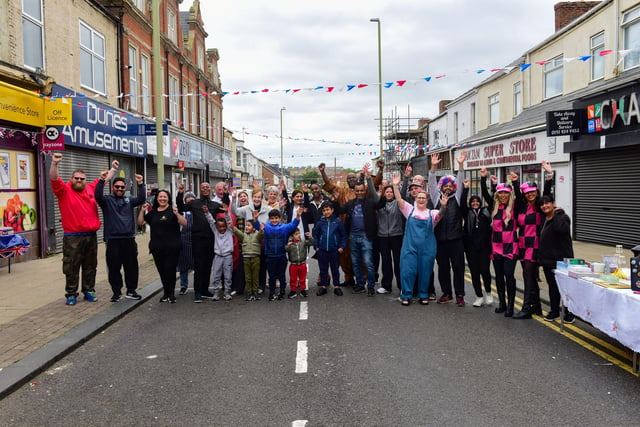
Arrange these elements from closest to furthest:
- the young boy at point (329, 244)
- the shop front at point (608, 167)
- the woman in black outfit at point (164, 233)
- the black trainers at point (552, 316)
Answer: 1. the black trainers at point (552, 316)
2. the woman in black outfit at point (164, 233)
3. the young boy at point (329, 244)
4. the shop front at point (608, 167)

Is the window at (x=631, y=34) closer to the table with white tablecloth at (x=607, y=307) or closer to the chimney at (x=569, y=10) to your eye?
the chimney at (x=569, y=10)

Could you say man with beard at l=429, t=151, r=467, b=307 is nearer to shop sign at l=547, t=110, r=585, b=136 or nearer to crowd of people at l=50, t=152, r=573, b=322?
crowd of people at l=50, t=152, r=573, b=322

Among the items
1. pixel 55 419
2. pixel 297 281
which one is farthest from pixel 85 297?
pixel 55 419

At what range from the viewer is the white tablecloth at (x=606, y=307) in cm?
471

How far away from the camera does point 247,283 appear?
8562mm

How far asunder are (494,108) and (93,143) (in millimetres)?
18396

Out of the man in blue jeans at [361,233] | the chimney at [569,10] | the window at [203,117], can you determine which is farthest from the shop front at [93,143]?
the chimney at [569,10]

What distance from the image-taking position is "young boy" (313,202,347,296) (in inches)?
352

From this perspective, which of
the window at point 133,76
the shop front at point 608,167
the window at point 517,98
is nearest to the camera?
the shop front at point 608,167

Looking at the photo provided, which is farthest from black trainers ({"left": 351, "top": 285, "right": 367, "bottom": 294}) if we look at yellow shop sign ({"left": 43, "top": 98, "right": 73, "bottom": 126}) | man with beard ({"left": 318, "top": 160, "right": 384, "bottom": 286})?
yellow shop sign ({"left": 43, "top": 98, "right": 73, "bottom": 126})

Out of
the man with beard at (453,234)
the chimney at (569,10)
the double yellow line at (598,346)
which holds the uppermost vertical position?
the chimney at (569,10)

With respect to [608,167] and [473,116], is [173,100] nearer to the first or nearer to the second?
[473,116]

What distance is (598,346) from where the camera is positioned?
229 inches

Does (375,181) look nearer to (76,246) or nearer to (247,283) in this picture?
(247,283)
